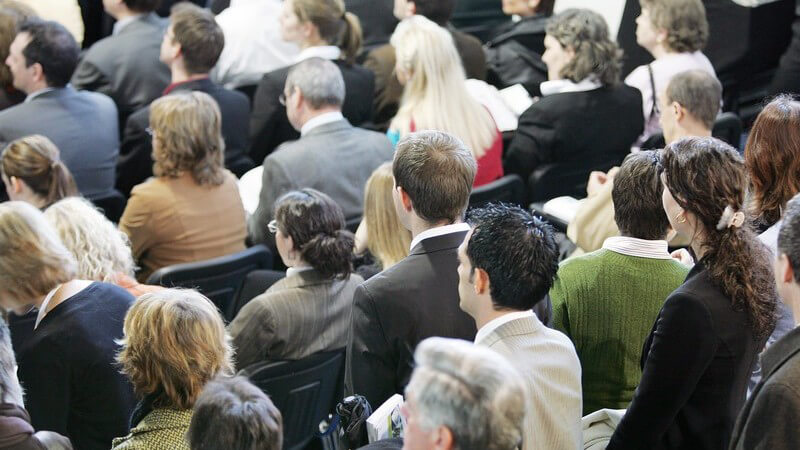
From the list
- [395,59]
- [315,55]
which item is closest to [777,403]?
[315,55]

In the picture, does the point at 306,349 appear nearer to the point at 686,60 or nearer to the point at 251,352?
the point at 251,352

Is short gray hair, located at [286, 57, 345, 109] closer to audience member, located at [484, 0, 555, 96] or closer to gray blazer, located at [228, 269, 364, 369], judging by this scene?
gray blazer, located at [228, 269, 364, 369]

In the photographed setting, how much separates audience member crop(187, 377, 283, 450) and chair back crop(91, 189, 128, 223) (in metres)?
3.05

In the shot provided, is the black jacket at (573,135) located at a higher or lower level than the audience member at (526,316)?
lower

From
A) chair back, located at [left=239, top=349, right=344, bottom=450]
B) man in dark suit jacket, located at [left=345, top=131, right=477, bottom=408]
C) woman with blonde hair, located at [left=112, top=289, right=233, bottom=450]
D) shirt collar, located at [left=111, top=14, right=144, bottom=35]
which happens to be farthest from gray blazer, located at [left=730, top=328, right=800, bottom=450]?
shirt collar, located at [left=111, top=14, right=144, bottom=35]

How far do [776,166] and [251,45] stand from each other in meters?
3.76

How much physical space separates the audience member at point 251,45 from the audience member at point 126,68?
449mm

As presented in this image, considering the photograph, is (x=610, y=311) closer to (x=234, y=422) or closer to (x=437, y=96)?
(x=234, y=422)

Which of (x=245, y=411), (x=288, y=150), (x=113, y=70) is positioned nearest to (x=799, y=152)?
(x=245, y=411)

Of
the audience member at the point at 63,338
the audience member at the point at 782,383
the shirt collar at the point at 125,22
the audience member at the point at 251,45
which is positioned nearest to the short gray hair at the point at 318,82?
the audience member at the point at 251,45

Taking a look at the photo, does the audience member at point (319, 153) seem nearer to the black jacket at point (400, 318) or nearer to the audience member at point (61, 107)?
the audience member at point (61, 107)

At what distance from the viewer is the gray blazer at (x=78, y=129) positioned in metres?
4.86

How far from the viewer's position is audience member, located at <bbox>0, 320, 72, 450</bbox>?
2.38 m

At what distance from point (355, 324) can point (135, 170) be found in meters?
3.01
